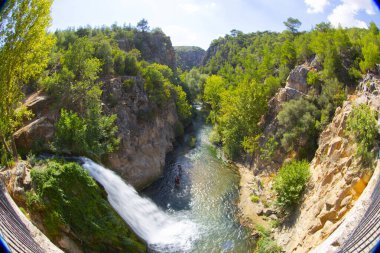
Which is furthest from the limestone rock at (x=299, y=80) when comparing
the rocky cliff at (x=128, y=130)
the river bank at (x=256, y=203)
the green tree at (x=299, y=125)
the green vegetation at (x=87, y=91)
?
the green vegetation at (x=87, y=91)

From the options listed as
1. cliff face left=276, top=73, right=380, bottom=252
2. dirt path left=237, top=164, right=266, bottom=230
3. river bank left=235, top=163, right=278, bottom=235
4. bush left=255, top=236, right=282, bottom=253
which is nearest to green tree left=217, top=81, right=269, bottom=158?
dirt path left=237, top=164, right=266, bottom=230

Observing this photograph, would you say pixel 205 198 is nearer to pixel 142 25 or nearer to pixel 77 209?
pixel 77 209

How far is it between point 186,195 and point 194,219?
443cm

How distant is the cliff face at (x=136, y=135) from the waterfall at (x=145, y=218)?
498 cm

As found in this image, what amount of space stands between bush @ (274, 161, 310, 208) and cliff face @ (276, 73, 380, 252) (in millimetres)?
554

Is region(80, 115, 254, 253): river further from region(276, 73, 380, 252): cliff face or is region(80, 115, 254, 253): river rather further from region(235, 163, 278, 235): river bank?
region(276, 73, 380, 252): cliff face

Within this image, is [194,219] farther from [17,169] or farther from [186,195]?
[17,169]

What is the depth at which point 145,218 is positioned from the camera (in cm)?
→ 2327

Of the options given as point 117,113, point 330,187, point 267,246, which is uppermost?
point 117,113

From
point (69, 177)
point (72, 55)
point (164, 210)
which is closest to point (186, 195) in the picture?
point (164, 210)

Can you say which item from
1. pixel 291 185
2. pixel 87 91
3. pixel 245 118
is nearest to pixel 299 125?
pixel 291 185

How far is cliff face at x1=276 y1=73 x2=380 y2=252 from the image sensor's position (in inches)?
648

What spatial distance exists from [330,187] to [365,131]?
13.0ft

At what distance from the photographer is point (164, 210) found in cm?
2600
